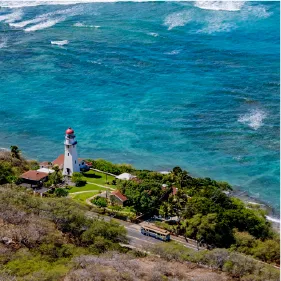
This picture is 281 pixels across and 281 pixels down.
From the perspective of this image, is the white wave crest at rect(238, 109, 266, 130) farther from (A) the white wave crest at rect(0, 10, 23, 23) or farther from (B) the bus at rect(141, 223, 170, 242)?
(A) the white wave crest at rect(0, 10, 23, 23)

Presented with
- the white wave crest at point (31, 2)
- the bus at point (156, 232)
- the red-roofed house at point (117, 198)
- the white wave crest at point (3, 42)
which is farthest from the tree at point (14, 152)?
the white wave crest at point (31, 2)

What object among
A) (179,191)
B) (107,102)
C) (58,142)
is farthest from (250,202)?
(107,102)

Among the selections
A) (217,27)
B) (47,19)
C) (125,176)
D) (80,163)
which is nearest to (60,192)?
(125,176)

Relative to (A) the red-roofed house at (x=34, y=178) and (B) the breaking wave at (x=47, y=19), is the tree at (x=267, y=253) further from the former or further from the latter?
(B) the breaking wave at (x=47, y=19)

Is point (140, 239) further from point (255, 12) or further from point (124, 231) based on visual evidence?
point (255, 12)

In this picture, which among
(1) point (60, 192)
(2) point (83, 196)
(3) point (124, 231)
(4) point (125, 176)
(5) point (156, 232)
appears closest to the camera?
(3) point (124, 231)
